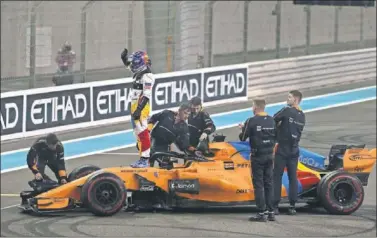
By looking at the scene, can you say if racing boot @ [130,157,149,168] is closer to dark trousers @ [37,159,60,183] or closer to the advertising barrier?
dark trousers @ [37,159,60,183]

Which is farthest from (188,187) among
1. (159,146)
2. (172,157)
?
(159,146)

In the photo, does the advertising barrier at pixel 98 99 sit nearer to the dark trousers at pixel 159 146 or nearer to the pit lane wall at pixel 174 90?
the pit lane wall at pixel 174 90

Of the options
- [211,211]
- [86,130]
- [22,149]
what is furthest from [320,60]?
[211,211]

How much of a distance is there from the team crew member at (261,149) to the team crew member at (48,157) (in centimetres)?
268

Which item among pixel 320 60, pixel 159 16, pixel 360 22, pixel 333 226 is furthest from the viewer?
pixel 360 22

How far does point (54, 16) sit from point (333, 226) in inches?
394

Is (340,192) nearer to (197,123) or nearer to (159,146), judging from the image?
(197,123)

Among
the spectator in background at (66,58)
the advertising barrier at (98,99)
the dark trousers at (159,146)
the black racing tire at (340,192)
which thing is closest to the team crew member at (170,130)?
the dark trousers at (159,146)

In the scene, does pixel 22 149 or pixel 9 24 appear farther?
pixel 9 24

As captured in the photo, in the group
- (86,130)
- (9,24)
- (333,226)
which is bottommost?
(333,226)

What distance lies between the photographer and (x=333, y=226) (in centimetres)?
1116

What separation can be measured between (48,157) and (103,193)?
1615 millimetres

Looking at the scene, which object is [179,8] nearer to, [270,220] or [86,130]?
[86,130]

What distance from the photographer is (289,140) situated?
11406mm
